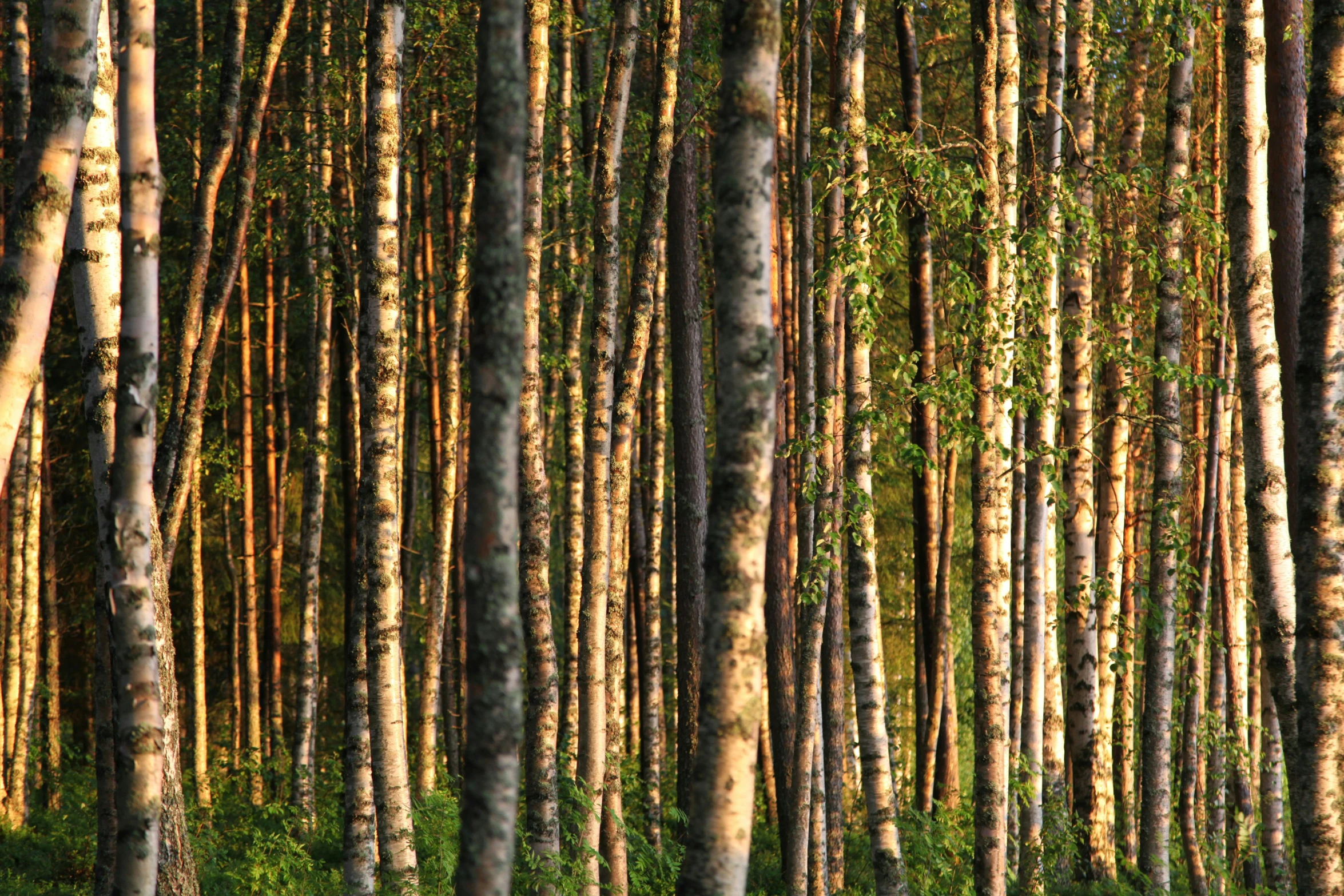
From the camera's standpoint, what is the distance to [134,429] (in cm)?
368

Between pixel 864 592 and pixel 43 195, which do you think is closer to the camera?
pixel 43 195

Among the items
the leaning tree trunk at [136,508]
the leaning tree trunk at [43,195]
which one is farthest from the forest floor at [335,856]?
the leaning tree trunk at [43,195]

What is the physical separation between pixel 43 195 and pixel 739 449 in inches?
99.3

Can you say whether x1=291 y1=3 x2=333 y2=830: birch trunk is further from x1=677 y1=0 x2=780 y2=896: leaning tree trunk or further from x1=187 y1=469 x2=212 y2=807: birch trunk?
x1=677 y1=0 x2=780 y2=896: leaning tree trunk

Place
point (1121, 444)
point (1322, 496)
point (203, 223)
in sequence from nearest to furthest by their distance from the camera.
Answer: point (1322, 496), point (203, 223), point (1121, 444)

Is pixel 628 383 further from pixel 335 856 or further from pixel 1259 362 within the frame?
pixel 335 856

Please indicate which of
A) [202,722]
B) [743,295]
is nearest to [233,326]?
[202,722]

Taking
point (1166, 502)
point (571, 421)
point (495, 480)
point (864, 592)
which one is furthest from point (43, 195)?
point (1166, 502)

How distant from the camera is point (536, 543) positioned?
6922 mm

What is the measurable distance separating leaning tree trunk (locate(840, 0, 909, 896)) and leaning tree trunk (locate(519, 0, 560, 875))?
1.98 m

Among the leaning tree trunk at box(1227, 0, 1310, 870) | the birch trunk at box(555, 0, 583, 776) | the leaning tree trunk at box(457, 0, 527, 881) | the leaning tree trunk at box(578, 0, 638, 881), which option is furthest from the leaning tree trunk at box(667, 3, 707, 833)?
the leaning tree trunk at box(457, 0, 527, 881)

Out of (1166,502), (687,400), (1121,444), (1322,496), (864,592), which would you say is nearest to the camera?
(1322,496)

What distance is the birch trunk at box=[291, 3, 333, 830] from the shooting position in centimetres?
1164

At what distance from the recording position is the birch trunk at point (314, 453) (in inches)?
458
